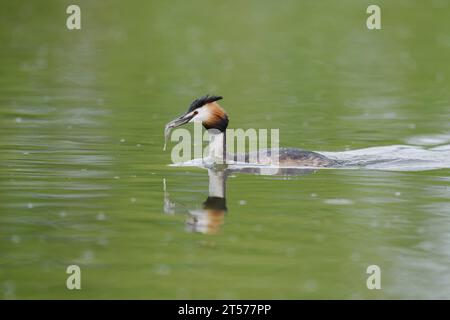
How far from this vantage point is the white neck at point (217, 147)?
16016 millimetres

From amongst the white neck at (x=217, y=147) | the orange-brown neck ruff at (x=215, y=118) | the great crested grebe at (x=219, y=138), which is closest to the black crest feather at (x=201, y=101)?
the great crested grebe at (x=219, y=138)

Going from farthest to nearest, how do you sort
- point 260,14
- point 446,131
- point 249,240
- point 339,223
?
point 260,14
point 446,131
point 339,223
point 249,240

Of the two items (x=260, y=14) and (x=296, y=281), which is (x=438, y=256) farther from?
(x=260, y=14)

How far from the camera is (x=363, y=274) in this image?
33.0 ft

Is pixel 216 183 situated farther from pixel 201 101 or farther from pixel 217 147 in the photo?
pixel 201 101

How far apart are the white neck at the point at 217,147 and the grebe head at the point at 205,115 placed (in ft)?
0.34

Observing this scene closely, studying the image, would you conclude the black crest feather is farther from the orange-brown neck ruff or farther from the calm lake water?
the calm lake water

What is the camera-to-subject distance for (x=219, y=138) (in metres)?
16.1

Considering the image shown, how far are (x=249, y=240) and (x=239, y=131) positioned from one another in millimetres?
8445

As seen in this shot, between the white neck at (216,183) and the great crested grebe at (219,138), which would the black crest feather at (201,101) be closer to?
the great crested grebe at (219,138)

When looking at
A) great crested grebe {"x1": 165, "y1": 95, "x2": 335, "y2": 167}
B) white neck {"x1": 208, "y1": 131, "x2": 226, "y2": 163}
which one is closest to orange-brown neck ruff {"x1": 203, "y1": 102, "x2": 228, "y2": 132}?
great crested grebe {"x1": 165, "y1": 95, "x2": 335, "y2": 167}

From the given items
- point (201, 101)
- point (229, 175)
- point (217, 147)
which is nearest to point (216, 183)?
point (229, 175)

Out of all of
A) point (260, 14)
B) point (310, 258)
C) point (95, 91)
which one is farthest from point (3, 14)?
point (310, 258)

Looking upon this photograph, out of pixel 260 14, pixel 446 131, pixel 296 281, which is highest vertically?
pixel 260 14
